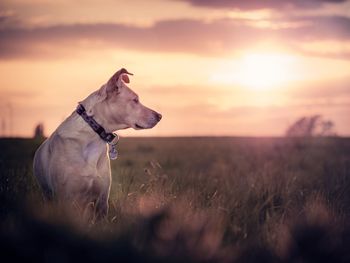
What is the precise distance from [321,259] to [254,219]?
169 centimetres

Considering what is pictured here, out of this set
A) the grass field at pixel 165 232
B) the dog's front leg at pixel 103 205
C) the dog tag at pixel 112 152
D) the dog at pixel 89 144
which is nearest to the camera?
the grass field at pixel 165 232

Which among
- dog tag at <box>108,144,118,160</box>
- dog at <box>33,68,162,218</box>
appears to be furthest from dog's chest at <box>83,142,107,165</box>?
dog tag at <box>108,144,118,160</box>

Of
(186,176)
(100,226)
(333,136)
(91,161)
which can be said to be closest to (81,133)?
(91,161)

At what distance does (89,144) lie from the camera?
27.7 feet

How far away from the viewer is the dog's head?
8.41 metres

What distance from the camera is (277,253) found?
21.9 feet

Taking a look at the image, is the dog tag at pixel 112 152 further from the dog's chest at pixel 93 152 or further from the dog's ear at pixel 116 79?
the dog's ear at pixel 116 79

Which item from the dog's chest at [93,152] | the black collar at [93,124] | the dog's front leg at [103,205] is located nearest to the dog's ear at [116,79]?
the black collar at [93,124]

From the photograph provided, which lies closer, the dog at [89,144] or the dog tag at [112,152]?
the dog at [89,144]

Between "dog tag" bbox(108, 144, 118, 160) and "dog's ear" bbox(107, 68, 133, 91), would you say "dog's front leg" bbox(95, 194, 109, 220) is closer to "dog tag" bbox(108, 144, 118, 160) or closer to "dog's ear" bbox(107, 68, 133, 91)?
"dog tag" bbox(108, 144, 118, 160)

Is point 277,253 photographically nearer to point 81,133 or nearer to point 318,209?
point 318,209

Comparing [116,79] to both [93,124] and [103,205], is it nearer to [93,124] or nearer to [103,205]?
[93,124]

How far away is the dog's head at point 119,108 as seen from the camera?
841cm

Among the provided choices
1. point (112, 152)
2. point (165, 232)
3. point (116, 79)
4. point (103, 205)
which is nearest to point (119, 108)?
point (116, 79)
